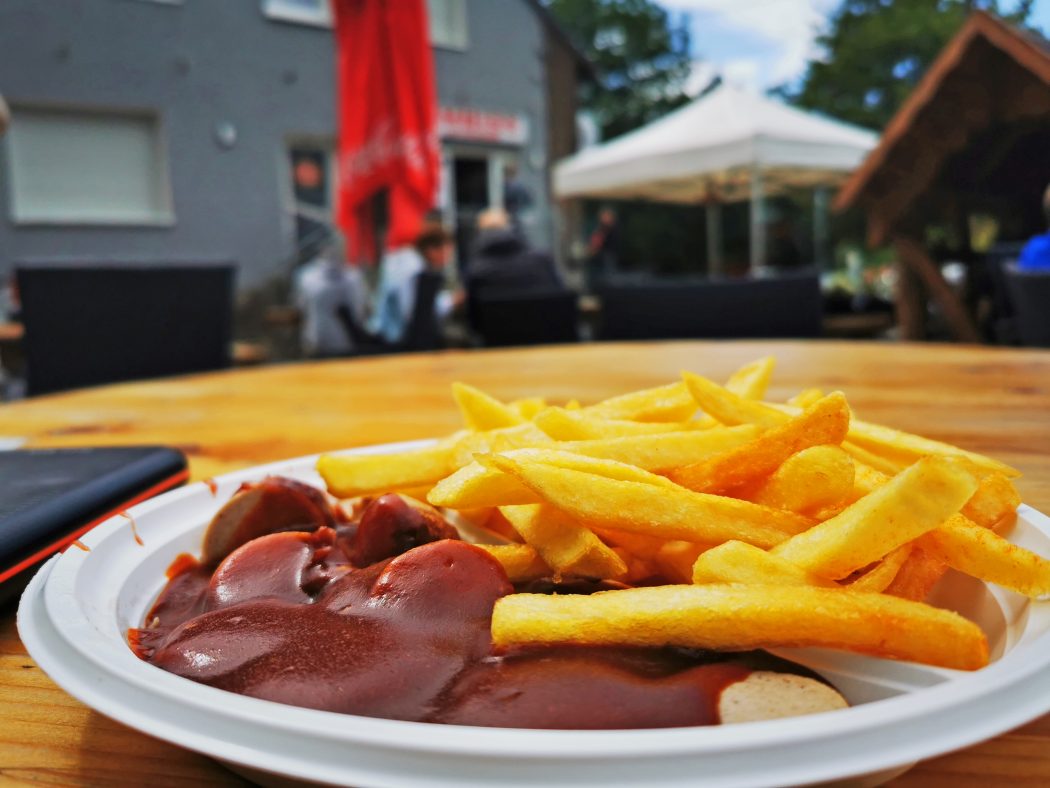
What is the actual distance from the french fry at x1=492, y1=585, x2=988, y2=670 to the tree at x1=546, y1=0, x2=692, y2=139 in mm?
27001

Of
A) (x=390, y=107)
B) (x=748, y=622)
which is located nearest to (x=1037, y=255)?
(x=390, y=107)

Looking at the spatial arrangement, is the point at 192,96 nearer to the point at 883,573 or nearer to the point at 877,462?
the point at 877,462

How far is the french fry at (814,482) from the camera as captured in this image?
0.76 meters

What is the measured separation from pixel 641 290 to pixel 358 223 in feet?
12.7

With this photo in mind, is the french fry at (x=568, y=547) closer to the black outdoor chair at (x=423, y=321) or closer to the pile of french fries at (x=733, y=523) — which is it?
the pile of french fries at (x=733, y=523)

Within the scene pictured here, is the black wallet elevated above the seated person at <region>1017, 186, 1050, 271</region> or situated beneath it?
situated beneath

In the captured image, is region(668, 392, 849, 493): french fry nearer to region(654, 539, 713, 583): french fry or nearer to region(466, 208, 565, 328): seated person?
region(654, 539, 713, 583): french fry

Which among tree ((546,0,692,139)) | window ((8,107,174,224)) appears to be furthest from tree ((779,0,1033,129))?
window ((8,107,174,224))

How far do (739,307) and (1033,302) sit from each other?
1109mm

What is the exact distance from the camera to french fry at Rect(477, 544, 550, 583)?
79cm

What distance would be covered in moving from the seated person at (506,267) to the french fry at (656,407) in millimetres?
5297

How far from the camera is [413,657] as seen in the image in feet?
1.93

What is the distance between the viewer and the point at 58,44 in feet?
34.1

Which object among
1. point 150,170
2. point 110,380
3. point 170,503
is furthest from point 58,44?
point 170,503
